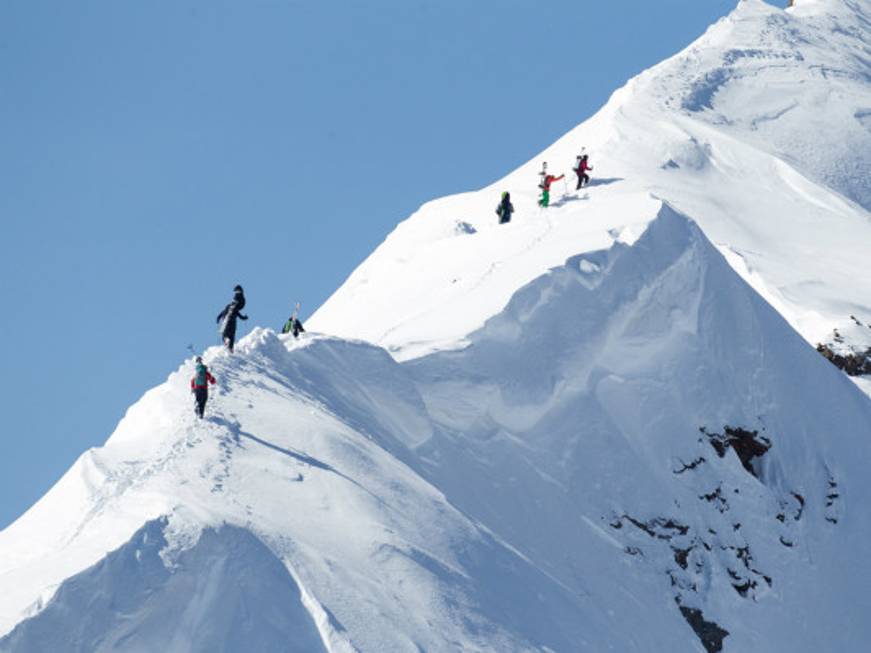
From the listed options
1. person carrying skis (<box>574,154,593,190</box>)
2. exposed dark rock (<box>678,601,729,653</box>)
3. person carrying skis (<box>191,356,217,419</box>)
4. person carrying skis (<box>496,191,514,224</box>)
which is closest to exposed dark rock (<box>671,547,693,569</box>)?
exposed dark rock (<box>678,601,729,653</box>)

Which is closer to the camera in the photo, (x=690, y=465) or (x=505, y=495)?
(x=505, y=495)

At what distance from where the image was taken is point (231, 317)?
31.6m

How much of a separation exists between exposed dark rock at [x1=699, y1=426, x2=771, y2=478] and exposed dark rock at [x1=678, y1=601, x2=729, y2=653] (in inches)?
208

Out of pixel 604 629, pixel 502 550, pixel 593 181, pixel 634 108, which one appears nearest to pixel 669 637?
pixel 604 629

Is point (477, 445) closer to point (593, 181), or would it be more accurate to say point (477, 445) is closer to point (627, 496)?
point (627, 496)

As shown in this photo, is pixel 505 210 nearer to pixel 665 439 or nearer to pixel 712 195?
pixel 665 439

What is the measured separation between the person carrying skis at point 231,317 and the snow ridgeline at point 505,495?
365mm

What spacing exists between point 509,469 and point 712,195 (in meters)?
26.5

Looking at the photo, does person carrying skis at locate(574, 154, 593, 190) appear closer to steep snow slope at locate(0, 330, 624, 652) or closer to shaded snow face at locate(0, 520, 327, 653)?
steep snow slope at locate(0, 330, 624, 652)

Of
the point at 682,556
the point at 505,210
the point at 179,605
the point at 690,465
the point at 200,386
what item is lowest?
the point at 682,556

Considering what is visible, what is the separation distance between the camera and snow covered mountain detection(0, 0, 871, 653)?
23.8 metres

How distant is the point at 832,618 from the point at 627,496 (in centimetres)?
538

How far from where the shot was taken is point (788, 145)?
67.7 meters

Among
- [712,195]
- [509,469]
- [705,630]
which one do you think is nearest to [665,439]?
[509,469]
